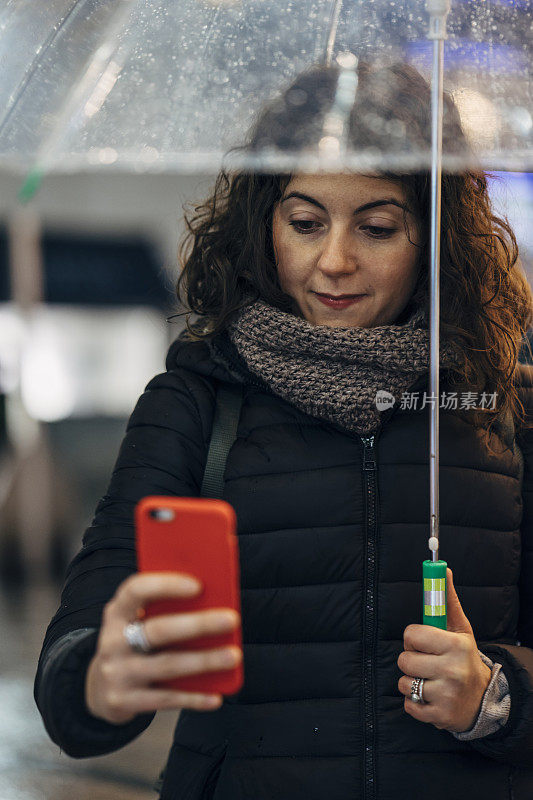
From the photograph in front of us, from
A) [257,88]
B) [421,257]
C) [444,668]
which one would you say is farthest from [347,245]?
[444,668]

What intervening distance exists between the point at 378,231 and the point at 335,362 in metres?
0.24

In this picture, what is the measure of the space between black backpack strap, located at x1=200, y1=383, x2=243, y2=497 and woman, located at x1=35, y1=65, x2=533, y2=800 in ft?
0.05

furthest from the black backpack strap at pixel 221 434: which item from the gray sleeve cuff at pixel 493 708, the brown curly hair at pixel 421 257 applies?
the gray sleeve cuff at pixel 493 708

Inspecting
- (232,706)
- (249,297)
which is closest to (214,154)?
(249,297)

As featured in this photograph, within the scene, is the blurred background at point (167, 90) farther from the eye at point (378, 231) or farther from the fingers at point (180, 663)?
the fingers at point (180, 663)

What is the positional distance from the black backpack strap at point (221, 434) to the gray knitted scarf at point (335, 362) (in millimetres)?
61

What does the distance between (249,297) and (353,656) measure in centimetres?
67

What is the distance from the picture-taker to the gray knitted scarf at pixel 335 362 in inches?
62.8

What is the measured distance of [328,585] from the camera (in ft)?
5.08

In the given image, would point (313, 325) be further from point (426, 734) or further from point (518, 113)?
point (426, 734)

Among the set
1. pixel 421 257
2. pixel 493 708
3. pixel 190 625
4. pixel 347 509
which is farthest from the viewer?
pixel 421 257

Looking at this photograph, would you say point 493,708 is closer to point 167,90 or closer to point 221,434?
point 221,434

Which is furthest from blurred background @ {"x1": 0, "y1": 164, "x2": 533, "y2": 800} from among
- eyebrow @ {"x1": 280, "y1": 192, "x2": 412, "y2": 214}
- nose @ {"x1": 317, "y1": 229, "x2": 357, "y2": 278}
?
nose @ {"x1": 317, "y1": 229, "x2": 357, "y2": 278}

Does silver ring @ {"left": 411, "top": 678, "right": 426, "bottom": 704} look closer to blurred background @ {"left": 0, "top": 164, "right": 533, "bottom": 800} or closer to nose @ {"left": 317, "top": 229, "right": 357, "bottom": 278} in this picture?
nose @ {"left": 317, "top": 229, "right": 357, "bottom": 278}
